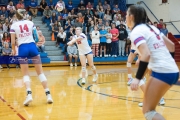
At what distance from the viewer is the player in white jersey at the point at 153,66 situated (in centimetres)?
350

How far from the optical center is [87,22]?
19172mm

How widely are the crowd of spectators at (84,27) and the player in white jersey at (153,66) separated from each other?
13.0 m

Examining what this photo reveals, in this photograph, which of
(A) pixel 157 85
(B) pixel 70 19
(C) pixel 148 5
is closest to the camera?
(A) pixel 157 85

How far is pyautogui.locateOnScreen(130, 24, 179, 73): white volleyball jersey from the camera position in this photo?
3537mm

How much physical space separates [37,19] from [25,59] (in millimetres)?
13854

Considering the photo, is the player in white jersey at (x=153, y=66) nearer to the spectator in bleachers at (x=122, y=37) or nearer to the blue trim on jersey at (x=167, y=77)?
the blue trim on jersey at (x=167, y=77)

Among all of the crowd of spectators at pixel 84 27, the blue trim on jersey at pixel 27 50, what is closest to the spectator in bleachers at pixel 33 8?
the crowd of spectators at pixel 84 27

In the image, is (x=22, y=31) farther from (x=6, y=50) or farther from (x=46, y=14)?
(x=46, y=14)

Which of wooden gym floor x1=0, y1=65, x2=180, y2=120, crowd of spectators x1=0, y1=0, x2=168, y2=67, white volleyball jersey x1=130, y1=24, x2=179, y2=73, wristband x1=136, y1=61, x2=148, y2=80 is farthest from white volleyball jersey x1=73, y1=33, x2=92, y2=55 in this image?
crowd of spectators x1=0, y1=0, x2=168, y2=67

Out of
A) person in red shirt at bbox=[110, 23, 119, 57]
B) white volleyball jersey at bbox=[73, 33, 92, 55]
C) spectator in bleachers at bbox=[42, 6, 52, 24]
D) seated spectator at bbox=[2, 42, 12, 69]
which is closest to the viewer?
white volleyball jersey at bbox=[73, 33, 92, 55]

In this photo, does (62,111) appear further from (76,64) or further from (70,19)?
(70,19)

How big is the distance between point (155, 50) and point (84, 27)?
15.0 metres

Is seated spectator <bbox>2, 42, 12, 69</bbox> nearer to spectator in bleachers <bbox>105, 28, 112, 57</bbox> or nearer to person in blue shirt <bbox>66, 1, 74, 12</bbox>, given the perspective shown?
spectator in bleachers <bbox>105, 28, 112, 57</bbox>

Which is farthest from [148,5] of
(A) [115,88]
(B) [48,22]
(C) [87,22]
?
(A) [115,88]
